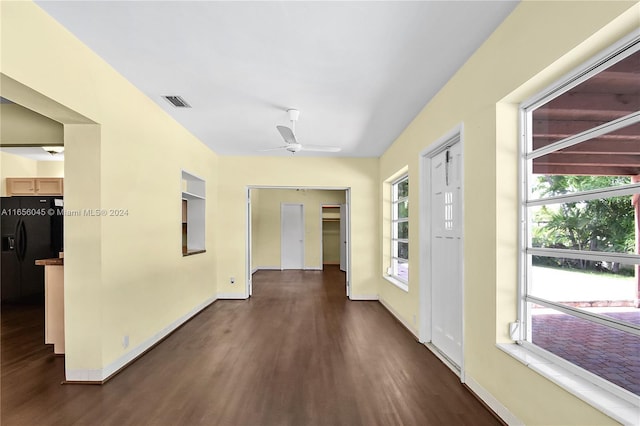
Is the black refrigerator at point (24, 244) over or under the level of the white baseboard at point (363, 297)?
over

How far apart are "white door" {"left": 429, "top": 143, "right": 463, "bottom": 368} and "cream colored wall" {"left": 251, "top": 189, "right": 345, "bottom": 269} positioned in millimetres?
7092

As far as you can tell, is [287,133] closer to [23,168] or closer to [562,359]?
[562,359]

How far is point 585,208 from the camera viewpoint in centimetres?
179

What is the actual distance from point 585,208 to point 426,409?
1675 mm

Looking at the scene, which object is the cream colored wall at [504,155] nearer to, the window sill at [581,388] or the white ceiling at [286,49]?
the window sill at [581,388]

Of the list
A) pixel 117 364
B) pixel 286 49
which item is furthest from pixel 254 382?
pixel 286 49

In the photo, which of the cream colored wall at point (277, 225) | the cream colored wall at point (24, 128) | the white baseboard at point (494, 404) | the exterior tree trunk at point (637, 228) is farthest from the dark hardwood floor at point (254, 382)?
the cream colored wall at point (277, 225)

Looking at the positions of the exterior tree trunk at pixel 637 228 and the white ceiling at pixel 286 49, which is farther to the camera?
the white ceiling at pixel 286 49

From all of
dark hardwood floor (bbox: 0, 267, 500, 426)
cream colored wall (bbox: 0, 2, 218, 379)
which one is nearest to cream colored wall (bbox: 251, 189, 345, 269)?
dark hardwood floor (bbox: 0, 267, 500, 426)

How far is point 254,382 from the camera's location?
2811mm

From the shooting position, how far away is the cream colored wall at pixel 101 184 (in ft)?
7.04

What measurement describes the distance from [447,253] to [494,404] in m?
1.40

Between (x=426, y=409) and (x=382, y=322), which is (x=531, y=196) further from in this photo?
(x=382, y=322)

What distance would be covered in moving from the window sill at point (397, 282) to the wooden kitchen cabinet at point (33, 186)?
605cm
